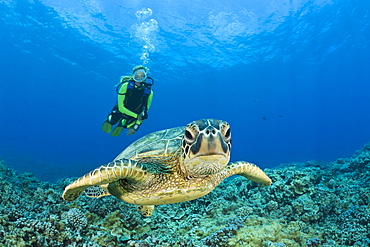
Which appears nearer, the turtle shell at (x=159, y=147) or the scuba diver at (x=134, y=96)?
the turtle shell at (x=159, y=147)

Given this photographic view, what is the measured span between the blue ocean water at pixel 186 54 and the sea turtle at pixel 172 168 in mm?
17789

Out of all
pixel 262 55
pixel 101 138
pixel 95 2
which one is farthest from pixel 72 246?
pixel 101 138

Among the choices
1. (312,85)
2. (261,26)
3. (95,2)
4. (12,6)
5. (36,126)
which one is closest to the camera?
(95,2)

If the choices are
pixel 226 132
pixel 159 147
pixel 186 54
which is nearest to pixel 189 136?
pixel 226 132

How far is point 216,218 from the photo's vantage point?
12.2ft

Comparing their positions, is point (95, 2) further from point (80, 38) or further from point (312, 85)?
point (312, 85)

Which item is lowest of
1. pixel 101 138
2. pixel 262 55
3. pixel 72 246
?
pixel 72 246

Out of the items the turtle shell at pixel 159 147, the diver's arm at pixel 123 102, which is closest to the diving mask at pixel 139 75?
the diver's arm at pixel 123 102

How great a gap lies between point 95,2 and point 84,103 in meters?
59.4

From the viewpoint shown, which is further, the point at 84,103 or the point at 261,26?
the point at 84,103

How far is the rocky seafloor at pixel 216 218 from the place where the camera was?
8.96 feet

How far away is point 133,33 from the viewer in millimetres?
26297

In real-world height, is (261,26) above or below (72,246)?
above

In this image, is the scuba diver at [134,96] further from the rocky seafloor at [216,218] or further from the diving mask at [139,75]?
the rocky seafloor at [216,218]
